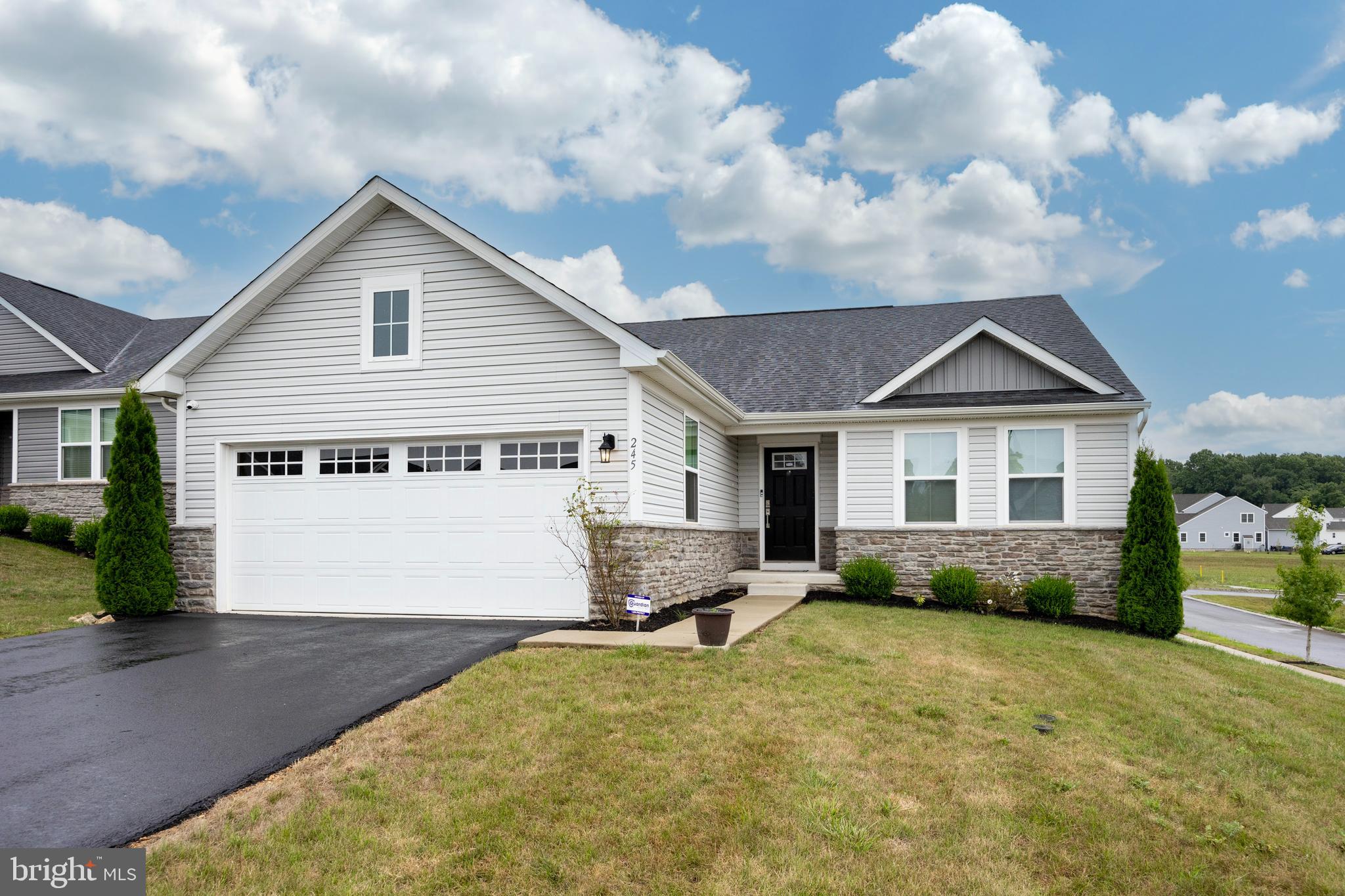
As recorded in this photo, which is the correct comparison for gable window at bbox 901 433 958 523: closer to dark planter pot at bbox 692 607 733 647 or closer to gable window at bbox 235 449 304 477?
dark planter pot at bbox 692 607 733 647

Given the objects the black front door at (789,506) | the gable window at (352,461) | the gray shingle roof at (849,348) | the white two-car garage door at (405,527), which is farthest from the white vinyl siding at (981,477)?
the gable window at (352,461)

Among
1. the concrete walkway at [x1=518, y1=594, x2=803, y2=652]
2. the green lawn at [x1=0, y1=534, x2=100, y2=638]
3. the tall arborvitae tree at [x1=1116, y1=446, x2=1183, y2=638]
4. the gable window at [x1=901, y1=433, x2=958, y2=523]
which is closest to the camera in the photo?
the concrete walkway at [x1=518, y1=594, x2=803, y2=652]

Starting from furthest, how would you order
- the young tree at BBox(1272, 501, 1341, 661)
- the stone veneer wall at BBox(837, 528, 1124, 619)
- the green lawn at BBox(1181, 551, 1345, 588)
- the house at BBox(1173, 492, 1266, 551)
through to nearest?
1. the house at BBox(1173, 492, 1266, 551)
2. the green lawn at BBox(1181, 551, 1345, 588)
3. the young tree at BBox(1272, 501, 1341, 661)
4. the stone veneer wall at BBox(837, 528, 1124, 619)

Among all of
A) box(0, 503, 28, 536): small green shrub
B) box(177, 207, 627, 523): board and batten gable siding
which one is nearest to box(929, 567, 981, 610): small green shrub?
box(177, 207, 627, 523): board and batten gable siding

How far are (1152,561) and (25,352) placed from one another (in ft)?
75.5

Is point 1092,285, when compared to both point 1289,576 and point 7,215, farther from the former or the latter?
point 7,215

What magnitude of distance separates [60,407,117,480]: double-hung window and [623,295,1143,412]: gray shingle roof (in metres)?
11.4

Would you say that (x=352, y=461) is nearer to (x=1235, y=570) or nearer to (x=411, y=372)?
(x=411, y=372)

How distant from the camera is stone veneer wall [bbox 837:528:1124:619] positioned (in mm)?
12969

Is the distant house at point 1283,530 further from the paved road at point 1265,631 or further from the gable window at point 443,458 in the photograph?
the gable window at point 443,458

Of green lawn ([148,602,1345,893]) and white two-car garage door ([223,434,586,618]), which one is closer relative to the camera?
green lawn ([148,602,1345,893])

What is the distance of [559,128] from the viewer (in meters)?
15.7

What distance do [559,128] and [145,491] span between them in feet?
32.0

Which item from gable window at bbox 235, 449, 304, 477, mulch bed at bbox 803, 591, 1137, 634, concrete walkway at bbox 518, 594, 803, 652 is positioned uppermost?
gable window at bbox 235, 449, 304, 477
